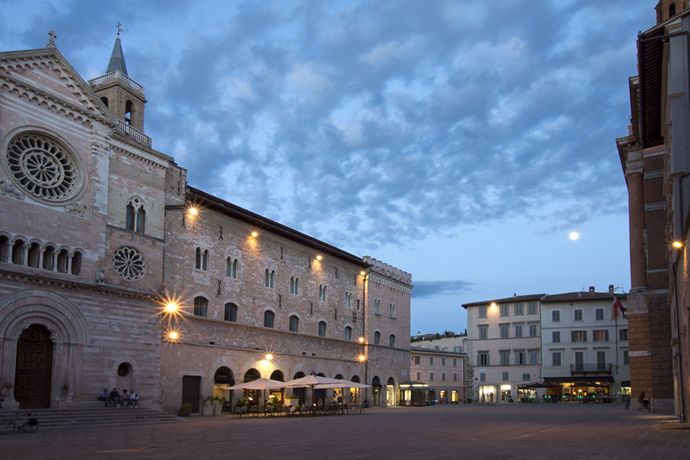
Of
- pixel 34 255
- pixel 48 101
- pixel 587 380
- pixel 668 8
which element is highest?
pixel 668 8

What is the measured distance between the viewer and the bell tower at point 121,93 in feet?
115

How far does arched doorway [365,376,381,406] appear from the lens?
176ft

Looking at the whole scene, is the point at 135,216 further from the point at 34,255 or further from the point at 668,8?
the point at 668,8

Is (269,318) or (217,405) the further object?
(269,318)

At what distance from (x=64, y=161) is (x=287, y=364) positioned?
64.1 ft

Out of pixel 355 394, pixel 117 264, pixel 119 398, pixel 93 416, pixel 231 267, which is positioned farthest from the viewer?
pixel 355 394

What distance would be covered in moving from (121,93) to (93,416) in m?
17.2

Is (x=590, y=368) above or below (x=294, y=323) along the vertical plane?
below

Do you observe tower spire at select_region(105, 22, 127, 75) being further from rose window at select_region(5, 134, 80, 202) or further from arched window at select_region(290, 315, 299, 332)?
arched window at select_region(290, 315, 299, 332)

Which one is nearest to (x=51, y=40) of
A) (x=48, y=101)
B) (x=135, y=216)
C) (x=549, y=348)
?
(x=48, y=101)

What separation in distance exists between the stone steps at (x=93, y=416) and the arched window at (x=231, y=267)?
9.71m

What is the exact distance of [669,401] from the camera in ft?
113

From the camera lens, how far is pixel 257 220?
4009cm

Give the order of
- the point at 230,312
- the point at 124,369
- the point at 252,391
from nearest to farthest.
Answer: the point at 124,369
the point at 230,312
the point at 252,391
